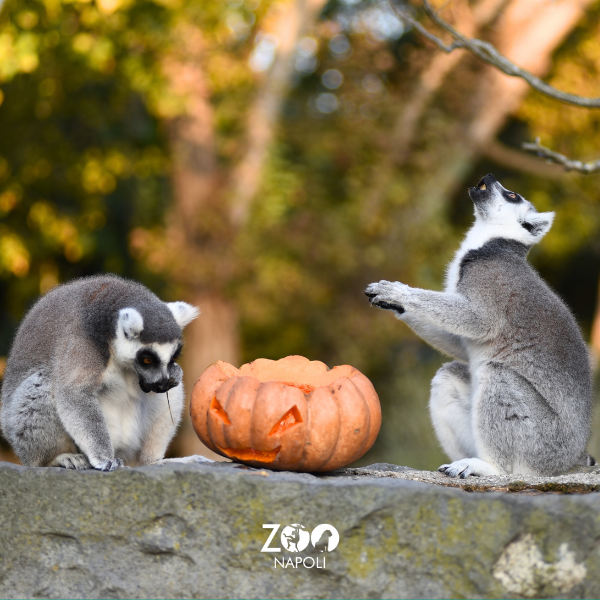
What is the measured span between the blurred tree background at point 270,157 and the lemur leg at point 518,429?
16.5ft

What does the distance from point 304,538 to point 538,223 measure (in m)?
3.10

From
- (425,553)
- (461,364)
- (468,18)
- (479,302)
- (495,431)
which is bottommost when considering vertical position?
(425,553)

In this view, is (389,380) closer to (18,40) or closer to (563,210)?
(563,210)

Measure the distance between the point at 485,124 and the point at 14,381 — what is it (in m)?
10.8

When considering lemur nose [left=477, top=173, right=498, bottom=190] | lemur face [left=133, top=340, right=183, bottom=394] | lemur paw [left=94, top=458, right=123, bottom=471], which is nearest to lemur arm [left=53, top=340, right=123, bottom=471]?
lemur paw [left=94, top=458, right=123, bottom=471]

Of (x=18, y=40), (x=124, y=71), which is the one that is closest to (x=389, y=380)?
(x=124, y=71)

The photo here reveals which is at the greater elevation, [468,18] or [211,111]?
[468,18]

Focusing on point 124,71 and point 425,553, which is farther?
point 124,71

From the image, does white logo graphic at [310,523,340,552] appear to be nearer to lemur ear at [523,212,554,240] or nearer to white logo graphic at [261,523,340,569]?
white logo graphic at [261,523,340,569]

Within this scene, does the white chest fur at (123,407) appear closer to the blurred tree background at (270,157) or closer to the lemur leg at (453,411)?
the lemur leg at (453,411)

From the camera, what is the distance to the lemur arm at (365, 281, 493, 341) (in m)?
5.19

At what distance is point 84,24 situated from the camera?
10.1 meters

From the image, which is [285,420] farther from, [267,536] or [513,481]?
[513,481]

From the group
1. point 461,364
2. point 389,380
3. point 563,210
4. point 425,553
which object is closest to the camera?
point 425,553
